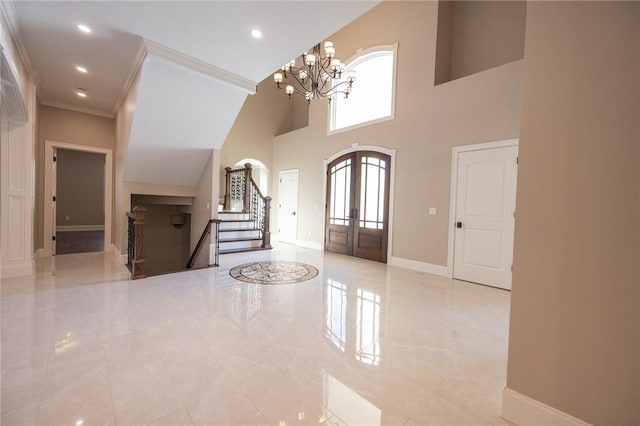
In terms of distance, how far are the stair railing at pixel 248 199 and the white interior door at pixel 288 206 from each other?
3.56 ft

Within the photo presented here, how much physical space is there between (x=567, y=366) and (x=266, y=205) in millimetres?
6249

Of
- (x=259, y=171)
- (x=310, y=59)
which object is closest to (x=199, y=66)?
(x=310, y=59)

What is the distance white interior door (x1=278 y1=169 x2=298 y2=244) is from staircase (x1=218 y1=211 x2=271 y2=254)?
4.32ft

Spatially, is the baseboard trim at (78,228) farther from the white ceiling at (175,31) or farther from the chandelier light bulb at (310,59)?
the chandelier light bulb at (310,59)

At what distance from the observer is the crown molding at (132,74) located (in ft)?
11.6

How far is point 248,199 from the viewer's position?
742cm

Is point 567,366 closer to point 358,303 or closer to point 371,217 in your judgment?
point 358,303

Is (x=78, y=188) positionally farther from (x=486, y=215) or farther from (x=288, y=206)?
(x=486, y=215)

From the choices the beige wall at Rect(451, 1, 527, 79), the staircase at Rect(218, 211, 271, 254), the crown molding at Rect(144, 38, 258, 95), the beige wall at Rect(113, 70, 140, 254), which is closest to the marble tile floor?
the beige wall at Rect(113, 70, 140, 254)

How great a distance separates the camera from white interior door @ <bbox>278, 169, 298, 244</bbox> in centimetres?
804

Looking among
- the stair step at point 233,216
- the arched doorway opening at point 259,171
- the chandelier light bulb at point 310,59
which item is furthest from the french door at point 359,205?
the arched doorway opening at point 259,171

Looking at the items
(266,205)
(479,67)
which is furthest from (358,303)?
(479,67)

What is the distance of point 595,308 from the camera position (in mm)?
1306

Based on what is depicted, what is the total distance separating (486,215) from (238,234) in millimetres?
5190
